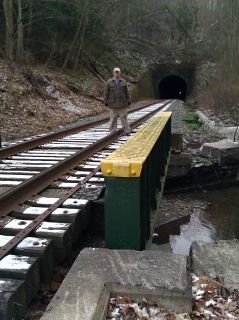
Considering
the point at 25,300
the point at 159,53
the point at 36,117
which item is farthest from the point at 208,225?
the point at 159,53

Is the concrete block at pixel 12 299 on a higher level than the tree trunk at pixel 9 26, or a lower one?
lower

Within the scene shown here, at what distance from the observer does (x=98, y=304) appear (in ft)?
7.29

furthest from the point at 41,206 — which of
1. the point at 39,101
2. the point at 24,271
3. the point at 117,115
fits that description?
the point at 39,101

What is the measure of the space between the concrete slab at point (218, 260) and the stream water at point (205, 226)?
381 centimetres

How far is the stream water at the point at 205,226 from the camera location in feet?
25.0

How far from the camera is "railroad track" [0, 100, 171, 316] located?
2.93 metres

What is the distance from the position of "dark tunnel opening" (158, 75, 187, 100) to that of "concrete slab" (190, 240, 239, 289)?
152 feet

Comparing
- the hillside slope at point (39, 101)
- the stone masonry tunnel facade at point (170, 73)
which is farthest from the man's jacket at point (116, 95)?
the stone masonry tunnel facade at point (170, 73)

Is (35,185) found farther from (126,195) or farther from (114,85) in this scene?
(114,85)

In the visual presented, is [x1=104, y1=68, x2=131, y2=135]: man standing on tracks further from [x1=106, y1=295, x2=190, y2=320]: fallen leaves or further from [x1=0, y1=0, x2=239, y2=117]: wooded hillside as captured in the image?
[x1=0, y1=0, x2=239, y2=117]: wooded hillside

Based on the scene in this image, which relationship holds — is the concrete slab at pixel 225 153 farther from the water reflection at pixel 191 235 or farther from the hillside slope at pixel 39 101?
the hillside slope at pixel 39 101

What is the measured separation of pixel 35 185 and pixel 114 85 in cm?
489

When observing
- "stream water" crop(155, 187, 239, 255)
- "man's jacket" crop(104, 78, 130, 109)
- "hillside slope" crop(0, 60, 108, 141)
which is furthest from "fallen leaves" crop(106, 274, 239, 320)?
"hillside slope" crop(0, 60, 108, 141)

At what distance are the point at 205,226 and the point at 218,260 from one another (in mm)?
5431
